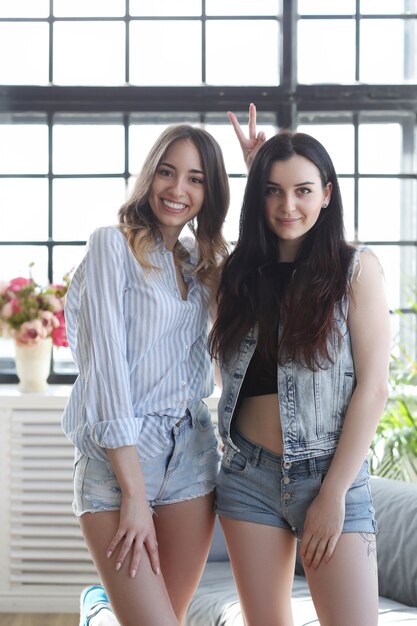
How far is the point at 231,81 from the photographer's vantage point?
4.20 metres

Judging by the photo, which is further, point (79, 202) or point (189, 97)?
point (79, 202)

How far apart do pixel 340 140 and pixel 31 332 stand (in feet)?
5.56

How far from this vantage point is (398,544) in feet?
9.61

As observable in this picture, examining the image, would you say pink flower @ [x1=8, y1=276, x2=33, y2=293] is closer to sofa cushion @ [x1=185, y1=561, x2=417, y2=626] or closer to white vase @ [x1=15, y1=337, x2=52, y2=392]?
white vase @ [x1=15, y1=337, x2=52, y2=392]

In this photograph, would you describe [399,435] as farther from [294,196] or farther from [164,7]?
[164,7]

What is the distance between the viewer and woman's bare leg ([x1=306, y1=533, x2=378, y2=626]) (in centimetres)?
187

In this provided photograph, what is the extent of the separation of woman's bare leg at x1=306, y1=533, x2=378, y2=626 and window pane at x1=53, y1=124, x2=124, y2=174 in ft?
8.89

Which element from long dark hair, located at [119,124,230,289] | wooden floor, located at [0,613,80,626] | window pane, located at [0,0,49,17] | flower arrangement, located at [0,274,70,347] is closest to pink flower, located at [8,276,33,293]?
flower arrangement, located at [0,274,70,347]

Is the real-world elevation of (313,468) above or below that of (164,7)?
below

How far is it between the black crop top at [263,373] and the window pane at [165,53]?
2328 mm

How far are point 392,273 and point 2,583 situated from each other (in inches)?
90.3

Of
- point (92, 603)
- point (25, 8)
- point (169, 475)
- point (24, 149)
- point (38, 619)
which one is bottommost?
point (38, 619)

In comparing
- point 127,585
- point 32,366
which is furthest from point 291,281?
point 32,366

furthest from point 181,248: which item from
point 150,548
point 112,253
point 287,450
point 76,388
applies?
point 150,548
